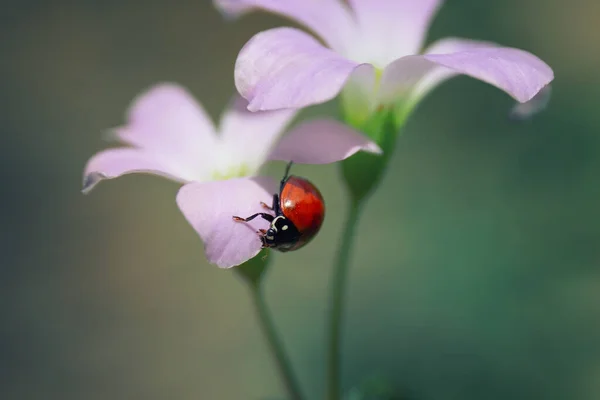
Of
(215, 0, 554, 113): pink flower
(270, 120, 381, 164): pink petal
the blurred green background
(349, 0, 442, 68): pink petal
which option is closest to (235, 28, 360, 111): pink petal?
(215, 0, 554, 113): pink flower

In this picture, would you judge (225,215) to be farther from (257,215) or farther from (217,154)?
(217,154)

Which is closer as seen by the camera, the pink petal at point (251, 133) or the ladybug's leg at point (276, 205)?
the ladybug's leg at point (276, 205)

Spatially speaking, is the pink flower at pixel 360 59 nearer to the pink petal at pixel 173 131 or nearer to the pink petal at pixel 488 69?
the pink petal at pixel 488 69

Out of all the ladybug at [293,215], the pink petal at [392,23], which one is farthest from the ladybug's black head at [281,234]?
the pink petal at [392,23]

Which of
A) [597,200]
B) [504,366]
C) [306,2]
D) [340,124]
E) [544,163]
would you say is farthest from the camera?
[544,163]

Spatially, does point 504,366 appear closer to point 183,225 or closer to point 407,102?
point 407,102

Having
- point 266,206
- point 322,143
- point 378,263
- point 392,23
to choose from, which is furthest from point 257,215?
point 378,263

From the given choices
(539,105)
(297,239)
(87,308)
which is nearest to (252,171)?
(297,239)

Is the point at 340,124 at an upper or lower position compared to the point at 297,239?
upper
